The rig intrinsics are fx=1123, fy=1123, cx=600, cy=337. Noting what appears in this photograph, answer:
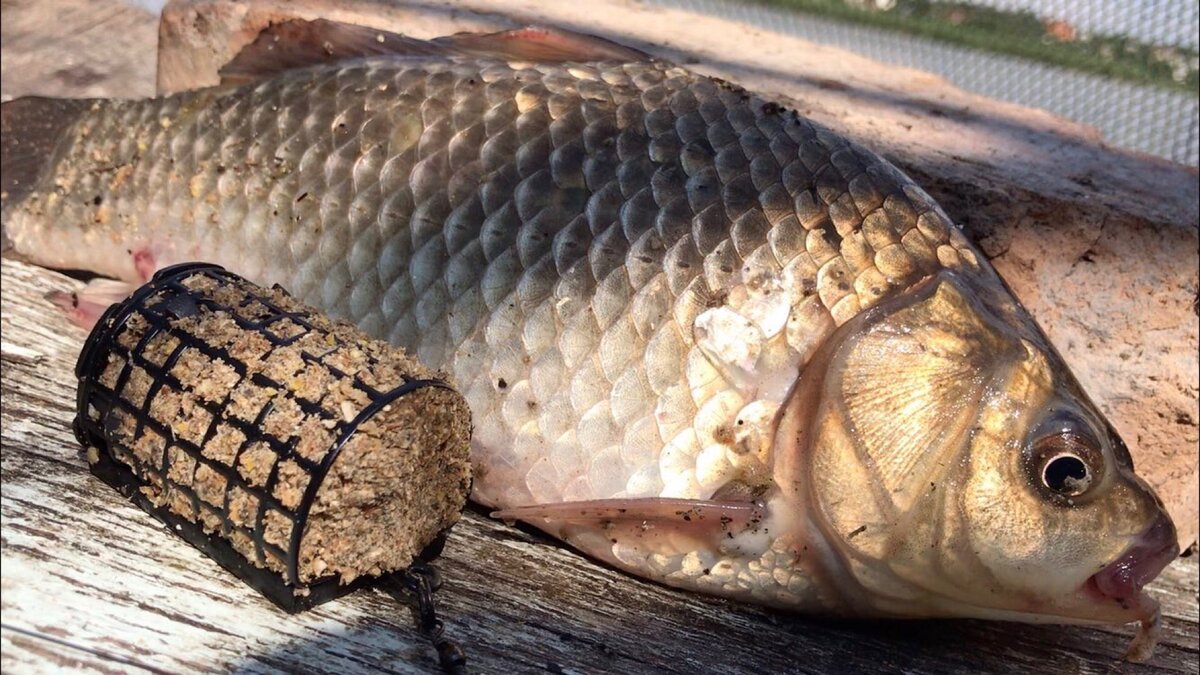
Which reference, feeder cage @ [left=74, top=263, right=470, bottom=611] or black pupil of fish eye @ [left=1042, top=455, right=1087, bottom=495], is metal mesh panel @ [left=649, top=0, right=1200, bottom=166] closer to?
black pupil of fish eye @ [left=1042, top=455, right=1087, bottom=495]

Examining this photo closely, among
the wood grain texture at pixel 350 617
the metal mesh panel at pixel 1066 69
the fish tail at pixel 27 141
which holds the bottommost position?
the wood grain texture at pixel 350 617

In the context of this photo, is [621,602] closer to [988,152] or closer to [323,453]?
[323,453]

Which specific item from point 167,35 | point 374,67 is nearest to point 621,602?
point 374,67


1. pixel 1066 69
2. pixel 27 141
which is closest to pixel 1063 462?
pixel 27 141

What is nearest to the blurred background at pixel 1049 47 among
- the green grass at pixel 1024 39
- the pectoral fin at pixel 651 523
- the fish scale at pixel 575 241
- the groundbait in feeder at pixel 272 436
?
the green grass at pixel 1024 39

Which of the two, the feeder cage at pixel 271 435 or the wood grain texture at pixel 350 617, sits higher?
the feeder cage at pixel 271 435

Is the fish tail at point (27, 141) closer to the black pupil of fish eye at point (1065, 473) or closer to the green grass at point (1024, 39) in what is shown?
the black pupil of fish eye at point (1065, 473)
